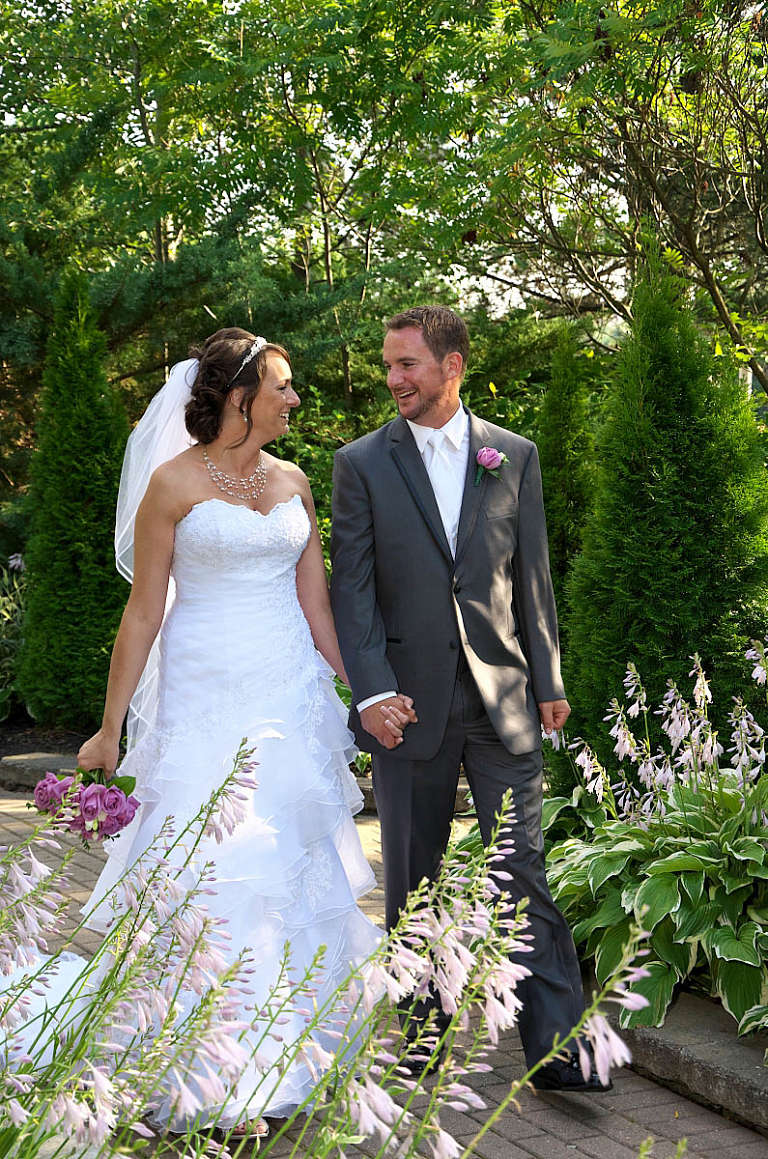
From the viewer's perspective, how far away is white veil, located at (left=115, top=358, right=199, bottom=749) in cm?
394

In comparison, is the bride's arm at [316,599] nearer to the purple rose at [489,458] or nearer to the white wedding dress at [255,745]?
the white wedding dress at [255,745]

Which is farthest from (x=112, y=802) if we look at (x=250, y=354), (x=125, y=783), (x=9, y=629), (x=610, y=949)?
(x=9, y=629)

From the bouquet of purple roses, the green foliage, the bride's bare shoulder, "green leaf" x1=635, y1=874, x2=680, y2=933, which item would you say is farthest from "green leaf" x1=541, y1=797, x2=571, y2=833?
the green foliage

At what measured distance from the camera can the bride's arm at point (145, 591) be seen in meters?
3.65

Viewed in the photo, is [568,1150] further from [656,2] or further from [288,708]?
[656,2]

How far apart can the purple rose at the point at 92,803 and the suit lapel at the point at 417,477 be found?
4.56ft

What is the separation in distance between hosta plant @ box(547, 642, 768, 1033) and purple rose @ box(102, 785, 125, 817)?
1686 millimetres

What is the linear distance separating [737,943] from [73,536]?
6.53 meters

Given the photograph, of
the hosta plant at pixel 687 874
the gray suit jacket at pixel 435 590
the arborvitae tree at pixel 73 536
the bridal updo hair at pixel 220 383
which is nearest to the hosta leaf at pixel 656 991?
the hosta plant at pixel 687 874

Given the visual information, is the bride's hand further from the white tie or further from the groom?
the white tie

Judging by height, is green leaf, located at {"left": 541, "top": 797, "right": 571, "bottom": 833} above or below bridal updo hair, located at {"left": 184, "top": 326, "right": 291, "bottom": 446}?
below

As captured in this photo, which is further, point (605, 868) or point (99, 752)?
point (605, 868)

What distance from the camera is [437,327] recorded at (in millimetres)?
3693

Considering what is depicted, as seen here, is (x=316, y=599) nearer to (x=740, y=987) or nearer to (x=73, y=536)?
(x=740, y=987)
